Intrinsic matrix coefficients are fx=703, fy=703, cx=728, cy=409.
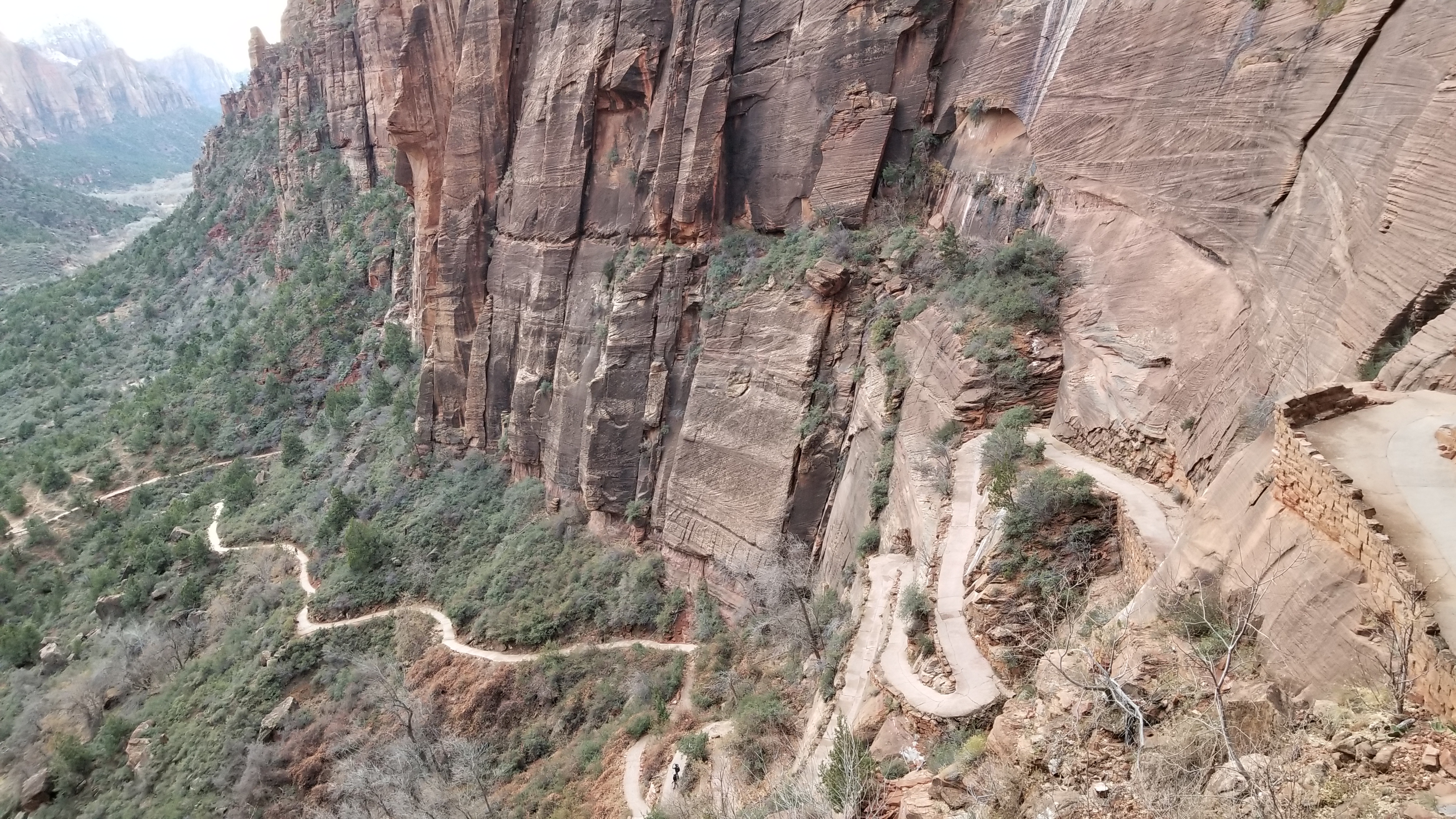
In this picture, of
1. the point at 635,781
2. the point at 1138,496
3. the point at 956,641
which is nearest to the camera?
the point at 956,641

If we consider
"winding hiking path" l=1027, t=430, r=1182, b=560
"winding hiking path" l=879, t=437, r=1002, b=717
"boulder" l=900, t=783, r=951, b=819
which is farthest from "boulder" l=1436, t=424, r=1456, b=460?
"boulder" l=900, t=783, r=951, b=819

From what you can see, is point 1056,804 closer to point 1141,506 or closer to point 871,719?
point 871,719

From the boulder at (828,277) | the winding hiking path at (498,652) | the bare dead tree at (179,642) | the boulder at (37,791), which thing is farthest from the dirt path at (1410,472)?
the bare dead tree at (179,642)

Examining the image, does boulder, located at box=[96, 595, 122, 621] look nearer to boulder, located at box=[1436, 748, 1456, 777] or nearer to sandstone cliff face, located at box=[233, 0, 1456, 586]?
sandstone cliff face, located at box=[233, 0, 1456, 586]

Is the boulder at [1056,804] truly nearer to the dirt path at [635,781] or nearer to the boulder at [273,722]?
the dirt path at [635,781]

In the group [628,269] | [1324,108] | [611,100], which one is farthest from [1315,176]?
[611,100]

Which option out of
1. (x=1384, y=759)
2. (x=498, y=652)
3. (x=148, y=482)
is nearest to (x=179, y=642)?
(x=498, y=652)

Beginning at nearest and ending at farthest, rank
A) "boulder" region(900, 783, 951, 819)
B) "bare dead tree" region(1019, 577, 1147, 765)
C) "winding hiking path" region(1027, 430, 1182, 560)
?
"bare dead tree" region(1019, 577, 1147, 765) < "boulder" region(900, 783, 951, 819) < "winding hiking path" region(1027, 430, 1182, 560)
